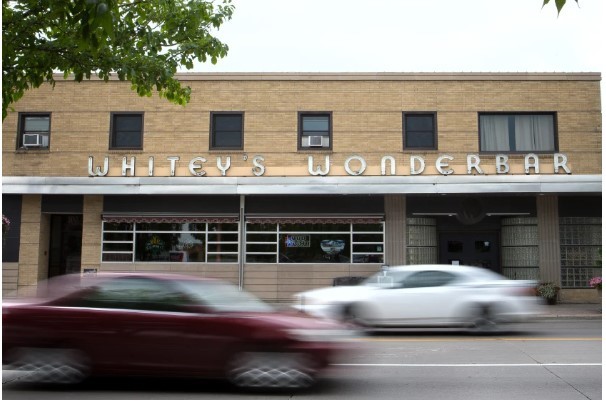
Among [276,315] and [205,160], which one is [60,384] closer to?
[276,315]

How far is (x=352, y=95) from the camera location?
20.9 meters

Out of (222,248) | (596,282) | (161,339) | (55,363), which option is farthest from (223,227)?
(161,339)

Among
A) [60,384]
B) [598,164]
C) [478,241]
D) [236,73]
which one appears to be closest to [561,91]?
[598,164]

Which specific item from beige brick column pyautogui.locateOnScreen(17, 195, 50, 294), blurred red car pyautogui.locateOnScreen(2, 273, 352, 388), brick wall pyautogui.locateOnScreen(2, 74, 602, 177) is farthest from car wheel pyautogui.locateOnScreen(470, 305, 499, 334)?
beige brick column pyautogui.locateOnScreen(17, 195, 50, 294)

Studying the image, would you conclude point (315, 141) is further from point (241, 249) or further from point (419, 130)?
point (241, 249)

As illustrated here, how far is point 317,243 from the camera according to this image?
20.5 metres

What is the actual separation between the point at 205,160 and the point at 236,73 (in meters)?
2.98

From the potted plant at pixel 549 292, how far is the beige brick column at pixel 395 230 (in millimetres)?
4211

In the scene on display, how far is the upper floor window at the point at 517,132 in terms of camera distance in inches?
816

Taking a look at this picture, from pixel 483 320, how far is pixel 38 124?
15.3m

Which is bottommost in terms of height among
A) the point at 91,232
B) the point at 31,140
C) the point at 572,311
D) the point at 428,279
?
the point at 572,311

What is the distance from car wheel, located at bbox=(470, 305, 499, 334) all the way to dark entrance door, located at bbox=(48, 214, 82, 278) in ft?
44.7

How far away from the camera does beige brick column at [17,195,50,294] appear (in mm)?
20484

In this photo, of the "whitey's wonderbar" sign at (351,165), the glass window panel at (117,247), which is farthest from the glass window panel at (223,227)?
the glass window panel at (117,247)
